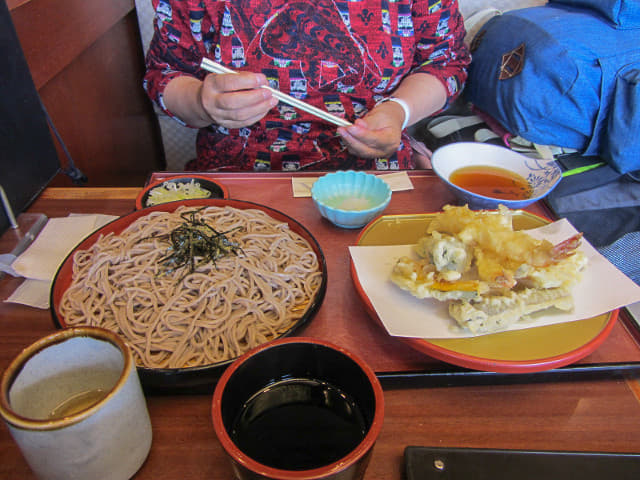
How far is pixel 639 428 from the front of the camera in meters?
0.91

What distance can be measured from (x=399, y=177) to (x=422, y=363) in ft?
2.91

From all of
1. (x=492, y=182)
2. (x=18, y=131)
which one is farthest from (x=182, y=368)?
(x=492, y=182)

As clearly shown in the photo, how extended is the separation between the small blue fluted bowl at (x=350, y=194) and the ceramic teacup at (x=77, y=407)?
826mm

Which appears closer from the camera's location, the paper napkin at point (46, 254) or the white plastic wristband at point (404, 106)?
the paper napkin at point (46, 254)

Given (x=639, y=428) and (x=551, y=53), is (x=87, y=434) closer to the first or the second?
(x=639, y=428)

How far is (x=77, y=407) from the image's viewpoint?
2.57 ft

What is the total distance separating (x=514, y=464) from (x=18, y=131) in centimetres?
173

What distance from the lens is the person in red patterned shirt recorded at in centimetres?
179

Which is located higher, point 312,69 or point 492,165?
point 312,69

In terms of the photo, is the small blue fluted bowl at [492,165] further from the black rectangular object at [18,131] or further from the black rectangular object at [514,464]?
the black rectangular object at [18,131]

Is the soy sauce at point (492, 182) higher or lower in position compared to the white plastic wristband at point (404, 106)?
lower

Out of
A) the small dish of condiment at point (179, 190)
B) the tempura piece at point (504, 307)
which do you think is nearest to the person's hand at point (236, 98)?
the small dish of condiment at point (179, 190)

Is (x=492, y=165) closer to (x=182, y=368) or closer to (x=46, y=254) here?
(x=182, y=368)

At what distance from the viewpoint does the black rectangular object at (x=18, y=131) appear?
1376 millimetres
